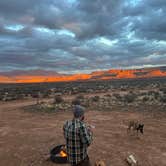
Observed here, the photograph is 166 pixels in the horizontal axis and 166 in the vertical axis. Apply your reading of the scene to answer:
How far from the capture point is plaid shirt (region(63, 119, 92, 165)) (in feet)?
12.2

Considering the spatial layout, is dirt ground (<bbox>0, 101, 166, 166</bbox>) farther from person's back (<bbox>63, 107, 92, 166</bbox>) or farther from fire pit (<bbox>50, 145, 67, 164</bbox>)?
person's back (<bbox>63, 107, 92, 166</bbox>)

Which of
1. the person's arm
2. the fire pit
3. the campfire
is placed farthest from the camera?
the campfire

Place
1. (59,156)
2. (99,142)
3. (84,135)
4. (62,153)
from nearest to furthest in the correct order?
(84,135) → (59,156) → (62,153) → (99,142)

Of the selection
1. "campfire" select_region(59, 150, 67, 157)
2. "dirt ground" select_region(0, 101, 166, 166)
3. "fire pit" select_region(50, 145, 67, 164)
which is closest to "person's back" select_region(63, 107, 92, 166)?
"fire pit" select_region(50, 145, 67, 164)

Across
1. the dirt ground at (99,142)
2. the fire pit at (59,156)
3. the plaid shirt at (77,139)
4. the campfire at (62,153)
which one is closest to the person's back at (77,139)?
the plaid shirt at (77,139)

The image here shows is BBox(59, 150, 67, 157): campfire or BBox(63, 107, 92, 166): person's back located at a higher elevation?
BBox(63, 107, 92, 166): person's back

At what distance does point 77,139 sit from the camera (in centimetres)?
377

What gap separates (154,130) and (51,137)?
191 inches

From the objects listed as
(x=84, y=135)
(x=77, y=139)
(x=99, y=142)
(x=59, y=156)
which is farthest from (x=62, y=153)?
(x=84, y=135)

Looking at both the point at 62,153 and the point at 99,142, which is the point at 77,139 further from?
the point at 99,142

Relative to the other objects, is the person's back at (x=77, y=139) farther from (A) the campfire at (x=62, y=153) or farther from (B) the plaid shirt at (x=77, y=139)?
(A) the campfire at (x=62, y=153)

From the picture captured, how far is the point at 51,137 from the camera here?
32.1 feet

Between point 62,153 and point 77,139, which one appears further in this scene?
point 62,153

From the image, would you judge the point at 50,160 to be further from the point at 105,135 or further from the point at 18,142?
the point at 105,135
